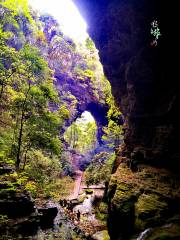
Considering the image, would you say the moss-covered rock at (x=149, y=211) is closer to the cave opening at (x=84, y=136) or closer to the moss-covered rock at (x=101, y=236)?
the moss-covered rock at (x=101, y=236)

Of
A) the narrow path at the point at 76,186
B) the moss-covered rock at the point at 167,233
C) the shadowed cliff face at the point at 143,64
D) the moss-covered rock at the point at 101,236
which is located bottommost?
the moss-covered rock at the point at 101,236

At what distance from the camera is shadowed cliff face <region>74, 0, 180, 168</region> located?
10852 mm

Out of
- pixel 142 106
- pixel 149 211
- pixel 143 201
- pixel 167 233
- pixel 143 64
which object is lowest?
pixel 167 233

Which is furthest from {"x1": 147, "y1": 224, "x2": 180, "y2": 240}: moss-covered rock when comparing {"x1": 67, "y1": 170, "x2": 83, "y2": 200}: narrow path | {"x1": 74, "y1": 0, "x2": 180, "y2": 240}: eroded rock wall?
{"x1": 67, "y1": 170, "x2": 83, "y2": 200}: narrow path

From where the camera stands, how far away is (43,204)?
1599 cm

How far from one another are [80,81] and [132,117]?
31.3 metres

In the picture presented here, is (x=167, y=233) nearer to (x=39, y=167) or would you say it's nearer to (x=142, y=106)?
(x=142, y=106)

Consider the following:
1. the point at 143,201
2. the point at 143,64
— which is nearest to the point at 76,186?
the point at 143,64

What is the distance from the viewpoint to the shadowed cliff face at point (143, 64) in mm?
10852

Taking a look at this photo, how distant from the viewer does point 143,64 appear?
12375 mm

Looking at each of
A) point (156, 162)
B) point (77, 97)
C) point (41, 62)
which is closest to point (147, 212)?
point (156, 162)

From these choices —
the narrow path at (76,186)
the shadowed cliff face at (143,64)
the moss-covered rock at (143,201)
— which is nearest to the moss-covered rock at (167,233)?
the moss-covered rock at (143,201)

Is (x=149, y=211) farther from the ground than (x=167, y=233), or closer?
farther from the ground

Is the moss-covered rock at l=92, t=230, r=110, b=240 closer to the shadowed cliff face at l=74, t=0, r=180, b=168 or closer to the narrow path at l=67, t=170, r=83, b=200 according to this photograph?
the shadowed cliff face at l=74, t=0, r=180, b=168
